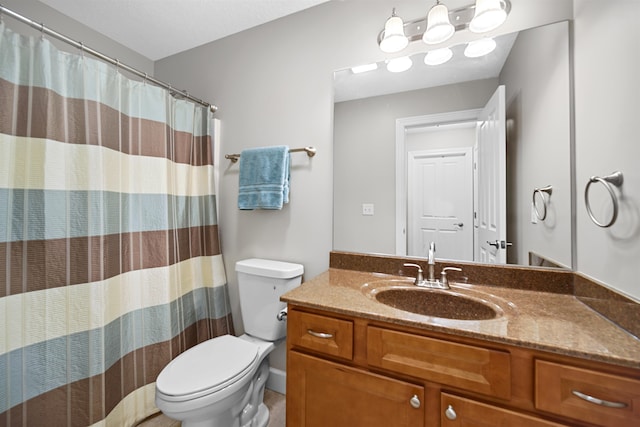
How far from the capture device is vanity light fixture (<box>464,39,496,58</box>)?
1222 mm

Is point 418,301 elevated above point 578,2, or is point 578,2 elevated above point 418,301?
→ point 578,2

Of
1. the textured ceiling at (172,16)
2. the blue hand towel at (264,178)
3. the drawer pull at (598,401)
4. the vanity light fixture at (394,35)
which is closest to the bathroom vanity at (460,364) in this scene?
the drawer pull at (598,401)

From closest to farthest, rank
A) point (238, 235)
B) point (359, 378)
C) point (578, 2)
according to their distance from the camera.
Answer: point (359, 378) → point (578, 2) → point (238, 235)

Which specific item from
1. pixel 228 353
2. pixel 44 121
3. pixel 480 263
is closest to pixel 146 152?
pixel 44 121

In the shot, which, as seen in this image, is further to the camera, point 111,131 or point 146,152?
point 146,152

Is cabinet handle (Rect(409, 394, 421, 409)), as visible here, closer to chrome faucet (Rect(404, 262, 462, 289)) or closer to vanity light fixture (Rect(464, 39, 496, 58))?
chrome faucet (Rect(404, 262, 462, 289))

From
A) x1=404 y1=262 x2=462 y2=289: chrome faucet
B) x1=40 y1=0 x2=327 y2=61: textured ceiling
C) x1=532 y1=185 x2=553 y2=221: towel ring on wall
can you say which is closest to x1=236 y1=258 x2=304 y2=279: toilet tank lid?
x1=404 y1=262 x2=462 y2=289: chrome faucet

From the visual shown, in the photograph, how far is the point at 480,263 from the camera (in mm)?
1228

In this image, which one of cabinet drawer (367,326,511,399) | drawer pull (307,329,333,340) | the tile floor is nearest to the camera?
cabinet drawer (367,326,511,399)

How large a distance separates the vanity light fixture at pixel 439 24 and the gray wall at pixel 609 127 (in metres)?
0.47

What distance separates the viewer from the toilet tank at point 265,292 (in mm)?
1504

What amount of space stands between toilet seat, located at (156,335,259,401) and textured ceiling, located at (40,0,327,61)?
2.00 meters

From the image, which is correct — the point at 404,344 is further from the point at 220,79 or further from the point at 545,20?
the point at 220,79

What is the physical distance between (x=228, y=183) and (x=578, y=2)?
2015mm
